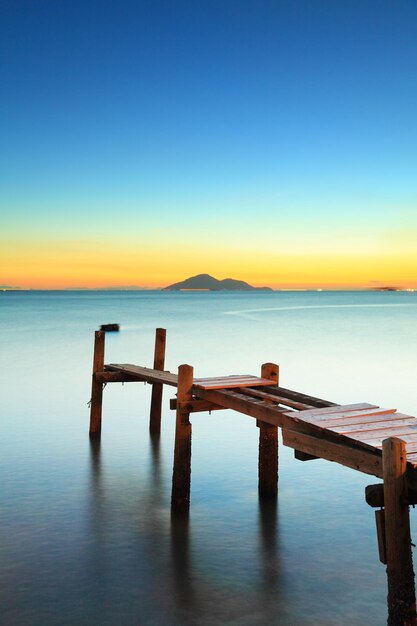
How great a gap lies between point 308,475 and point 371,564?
3.73 meters

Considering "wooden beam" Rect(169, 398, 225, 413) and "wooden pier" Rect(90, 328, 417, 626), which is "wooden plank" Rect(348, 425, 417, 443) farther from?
"wooden beam" Rect(169, 398, 225, 413)

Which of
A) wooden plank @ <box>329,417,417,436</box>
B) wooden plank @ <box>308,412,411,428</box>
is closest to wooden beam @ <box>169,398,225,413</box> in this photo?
wooden plank @ <box>308,412,411,428</box>

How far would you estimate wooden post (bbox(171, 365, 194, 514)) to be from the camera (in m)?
9.60

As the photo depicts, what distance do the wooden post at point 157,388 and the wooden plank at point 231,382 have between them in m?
3.98

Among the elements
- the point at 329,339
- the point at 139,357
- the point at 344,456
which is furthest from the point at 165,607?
the point at 329,339

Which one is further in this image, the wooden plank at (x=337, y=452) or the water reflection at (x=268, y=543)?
the water reflection at (x=268, y=543)

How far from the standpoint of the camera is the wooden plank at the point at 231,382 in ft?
31.7

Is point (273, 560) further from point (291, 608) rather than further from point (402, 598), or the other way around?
point (402, 598)

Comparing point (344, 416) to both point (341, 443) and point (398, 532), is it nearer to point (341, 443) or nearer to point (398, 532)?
point (341, 443)

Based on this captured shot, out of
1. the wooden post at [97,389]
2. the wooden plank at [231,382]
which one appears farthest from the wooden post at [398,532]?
the wooden post at [97,389]

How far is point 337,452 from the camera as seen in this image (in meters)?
6.37

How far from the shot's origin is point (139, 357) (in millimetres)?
33094

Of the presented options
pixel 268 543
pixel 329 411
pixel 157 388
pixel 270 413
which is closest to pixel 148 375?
pixel 157 388

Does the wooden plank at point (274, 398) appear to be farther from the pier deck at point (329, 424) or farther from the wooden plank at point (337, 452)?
the wooden plank at point (337, 452)
